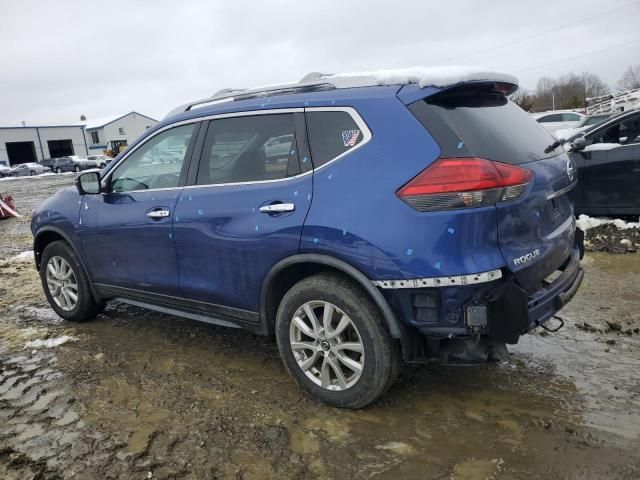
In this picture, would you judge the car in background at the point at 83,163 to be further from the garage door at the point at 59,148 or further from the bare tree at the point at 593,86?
the bare tree at the point at 593,86

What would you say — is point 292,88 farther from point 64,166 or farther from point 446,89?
point 64,166

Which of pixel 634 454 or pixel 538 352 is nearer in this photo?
pixel 634 454

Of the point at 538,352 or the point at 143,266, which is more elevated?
the point at 143,266

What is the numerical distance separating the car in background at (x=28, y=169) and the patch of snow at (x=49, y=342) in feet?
164

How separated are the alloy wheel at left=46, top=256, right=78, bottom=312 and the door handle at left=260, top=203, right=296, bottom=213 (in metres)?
2.53

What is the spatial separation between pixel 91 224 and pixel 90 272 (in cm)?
Result: 47

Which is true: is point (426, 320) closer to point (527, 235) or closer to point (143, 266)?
point (527, 235)

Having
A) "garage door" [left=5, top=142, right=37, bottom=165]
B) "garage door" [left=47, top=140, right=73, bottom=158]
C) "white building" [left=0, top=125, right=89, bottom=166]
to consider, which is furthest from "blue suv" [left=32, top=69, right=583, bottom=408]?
"garage door" [left=47, top=140, right=73, bottom=158]

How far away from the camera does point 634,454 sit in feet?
8.42

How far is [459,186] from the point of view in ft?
8.59

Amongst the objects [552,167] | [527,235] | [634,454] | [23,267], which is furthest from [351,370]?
[23,267]

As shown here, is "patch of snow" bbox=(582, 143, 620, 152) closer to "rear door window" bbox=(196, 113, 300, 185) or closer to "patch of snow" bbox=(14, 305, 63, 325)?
"rear door window" bbox=(196, 113, 300, 185)

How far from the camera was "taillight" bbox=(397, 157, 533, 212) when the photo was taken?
103 inches

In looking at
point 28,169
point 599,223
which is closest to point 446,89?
point 599,223
